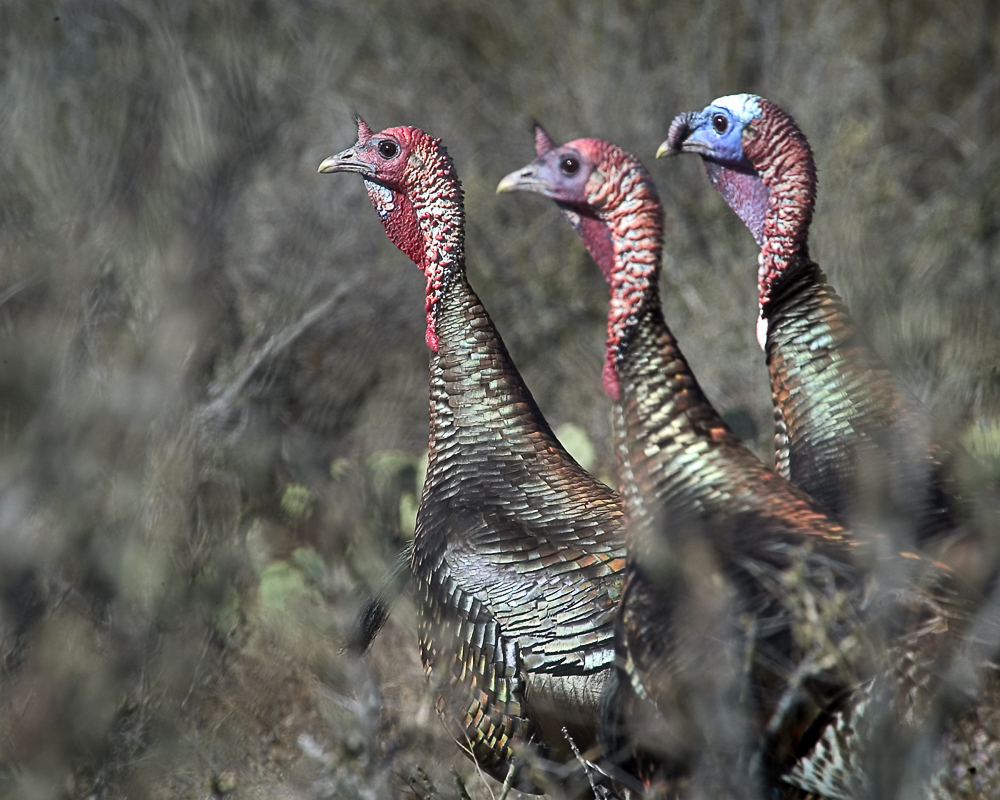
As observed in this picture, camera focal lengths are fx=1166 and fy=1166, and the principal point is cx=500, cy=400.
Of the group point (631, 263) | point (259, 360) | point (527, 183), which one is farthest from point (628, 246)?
point (259, 360)

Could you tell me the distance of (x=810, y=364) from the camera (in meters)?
2.77

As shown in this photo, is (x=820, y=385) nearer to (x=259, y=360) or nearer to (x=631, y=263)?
(x=631, y=263)

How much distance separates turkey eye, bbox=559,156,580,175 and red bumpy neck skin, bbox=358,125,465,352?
0.38 metres

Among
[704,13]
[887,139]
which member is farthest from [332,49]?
[887,139]

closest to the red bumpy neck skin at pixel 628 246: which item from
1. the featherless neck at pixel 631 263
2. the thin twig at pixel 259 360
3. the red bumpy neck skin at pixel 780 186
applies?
the featherless neck at pixel 631 263

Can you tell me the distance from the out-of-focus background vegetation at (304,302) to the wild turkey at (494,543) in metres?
0.18

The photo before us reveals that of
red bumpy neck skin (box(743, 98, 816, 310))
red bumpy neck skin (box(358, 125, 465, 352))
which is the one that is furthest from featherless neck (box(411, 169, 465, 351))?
red bumpy neck skin (box(743, 98, 816, 310))

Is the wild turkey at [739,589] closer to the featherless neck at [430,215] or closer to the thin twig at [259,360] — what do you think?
the featherless neck at [430,215]

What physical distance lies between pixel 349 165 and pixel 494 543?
1184mm

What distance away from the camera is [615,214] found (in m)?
2.50

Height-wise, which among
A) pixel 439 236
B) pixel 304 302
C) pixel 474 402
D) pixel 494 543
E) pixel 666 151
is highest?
pixel 666 151

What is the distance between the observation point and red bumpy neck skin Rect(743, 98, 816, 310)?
2.85 metres

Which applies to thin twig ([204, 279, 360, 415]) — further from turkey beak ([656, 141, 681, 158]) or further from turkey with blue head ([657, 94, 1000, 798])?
turkey with blue head ([657, 94, 1000, 798])

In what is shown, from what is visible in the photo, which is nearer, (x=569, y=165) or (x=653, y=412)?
(x=653, y=412)
